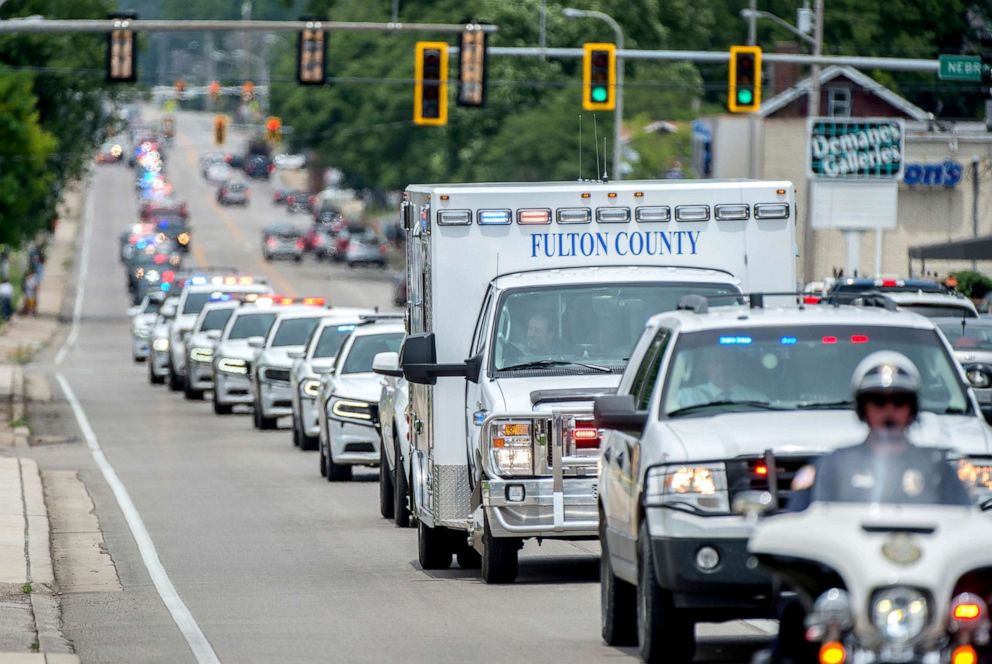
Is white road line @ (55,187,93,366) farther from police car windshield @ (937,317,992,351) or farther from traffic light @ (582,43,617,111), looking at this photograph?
police car windshield @ (937,317,992,351)

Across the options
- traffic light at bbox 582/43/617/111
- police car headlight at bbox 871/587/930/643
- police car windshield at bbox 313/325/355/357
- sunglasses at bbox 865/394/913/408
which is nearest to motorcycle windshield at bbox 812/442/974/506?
sunglasses at bbox 865/394/913/408

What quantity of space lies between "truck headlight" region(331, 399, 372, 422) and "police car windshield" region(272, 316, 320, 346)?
870 cm

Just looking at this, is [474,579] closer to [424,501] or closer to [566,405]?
[424,501]

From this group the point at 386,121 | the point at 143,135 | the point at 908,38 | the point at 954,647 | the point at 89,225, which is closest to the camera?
the point at 954,647

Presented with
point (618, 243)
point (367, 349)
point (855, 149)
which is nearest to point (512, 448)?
point (618, 243)

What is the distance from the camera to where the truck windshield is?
14.8 metres

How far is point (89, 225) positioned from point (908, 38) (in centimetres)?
5239

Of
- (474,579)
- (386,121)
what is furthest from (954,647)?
(386,121)

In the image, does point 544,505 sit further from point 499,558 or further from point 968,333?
point 968,333

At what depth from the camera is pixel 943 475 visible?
7578mm

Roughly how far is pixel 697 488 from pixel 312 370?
1824 centimetres

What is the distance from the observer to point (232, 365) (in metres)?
35.9

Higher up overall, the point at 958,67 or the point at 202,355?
the point at 958,67

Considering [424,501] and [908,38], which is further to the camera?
[908,38]
